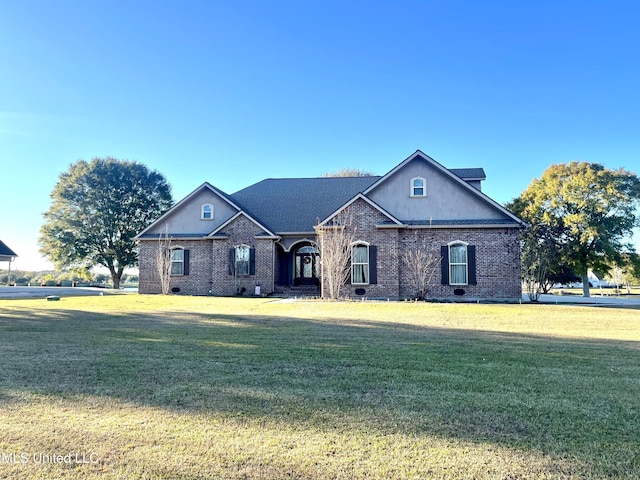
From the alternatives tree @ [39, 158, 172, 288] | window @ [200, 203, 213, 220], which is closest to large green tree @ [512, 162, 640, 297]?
window @ [200, 203, 213, 220]

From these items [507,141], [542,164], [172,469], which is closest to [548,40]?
[507,141]

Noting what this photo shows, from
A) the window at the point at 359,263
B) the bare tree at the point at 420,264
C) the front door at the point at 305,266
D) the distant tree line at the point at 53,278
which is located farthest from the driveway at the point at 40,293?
the bare tree at the point at 420,264

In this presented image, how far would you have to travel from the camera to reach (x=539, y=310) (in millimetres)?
14312

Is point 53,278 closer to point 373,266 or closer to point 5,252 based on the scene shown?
point 5,252

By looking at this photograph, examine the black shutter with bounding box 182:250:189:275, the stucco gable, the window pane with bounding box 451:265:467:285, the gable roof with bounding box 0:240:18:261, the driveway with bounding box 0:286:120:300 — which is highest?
the stucco gable

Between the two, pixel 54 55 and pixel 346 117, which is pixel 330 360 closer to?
pixel 54 55

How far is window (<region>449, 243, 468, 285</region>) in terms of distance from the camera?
802 inches

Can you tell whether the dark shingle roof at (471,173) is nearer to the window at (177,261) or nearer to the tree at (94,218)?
the window at (177,261)

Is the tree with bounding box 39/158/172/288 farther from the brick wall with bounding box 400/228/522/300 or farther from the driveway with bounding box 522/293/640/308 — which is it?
the driveway with bounding box 522/293/640/308

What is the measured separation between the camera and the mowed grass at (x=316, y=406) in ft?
9.73

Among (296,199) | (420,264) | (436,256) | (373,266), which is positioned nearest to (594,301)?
(436,256)

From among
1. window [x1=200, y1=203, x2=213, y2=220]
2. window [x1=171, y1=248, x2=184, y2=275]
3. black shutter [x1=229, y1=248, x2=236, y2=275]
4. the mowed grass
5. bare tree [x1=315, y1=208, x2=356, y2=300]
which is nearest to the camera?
the mowed grass

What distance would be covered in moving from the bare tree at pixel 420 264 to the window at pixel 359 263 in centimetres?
177

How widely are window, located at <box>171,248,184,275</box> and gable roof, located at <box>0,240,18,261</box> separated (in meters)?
23.9
